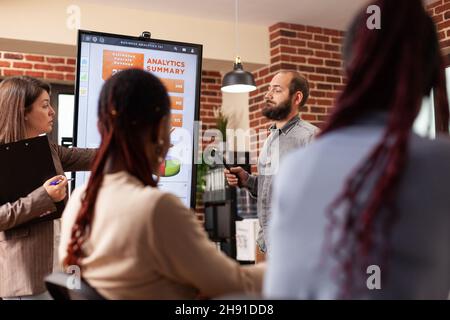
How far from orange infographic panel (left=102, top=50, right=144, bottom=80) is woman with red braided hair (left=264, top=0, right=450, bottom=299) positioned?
5.24 ft

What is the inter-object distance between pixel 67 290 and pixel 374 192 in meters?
0.69

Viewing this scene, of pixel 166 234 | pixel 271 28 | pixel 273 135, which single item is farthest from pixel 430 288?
pixel 271 28

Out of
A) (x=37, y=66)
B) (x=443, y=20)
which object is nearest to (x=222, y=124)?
(x=37, y=66)

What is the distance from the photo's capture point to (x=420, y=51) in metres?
0.88

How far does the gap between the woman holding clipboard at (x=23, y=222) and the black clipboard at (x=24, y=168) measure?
43mm

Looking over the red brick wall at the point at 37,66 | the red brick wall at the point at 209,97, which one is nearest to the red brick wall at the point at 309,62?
the red brick wall at the point at 209,97

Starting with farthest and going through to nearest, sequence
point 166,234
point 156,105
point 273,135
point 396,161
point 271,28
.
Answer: point 271,28 < point 273,135 < point 156,105 < point 166,234 < point 396,161

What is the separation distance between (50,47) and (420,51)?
423 centimetres

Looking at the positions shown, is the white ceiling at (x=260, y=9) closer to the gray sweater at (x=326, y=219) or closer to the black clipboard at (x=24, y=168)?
the black clipboard at (x=24, y=168)

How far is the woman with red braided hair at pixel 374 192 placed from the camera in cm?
83

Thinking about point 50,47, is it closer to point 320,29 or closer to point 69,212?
point 320,29

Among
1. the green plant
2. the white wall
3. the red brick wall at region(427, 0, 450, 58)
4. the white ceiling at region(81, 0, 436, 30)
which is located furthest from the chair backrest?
the green plant

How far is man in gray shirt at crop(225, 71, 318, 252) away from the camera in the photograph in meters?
3.20
